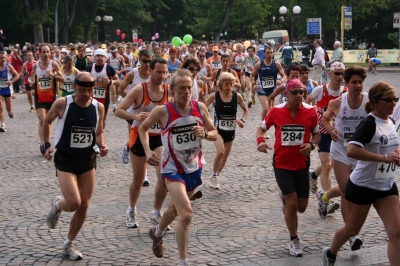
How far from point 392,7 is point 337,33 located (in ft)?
16.7

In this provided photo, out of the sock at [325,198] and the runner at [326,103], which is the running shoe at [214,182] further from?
the sock at [325,198]

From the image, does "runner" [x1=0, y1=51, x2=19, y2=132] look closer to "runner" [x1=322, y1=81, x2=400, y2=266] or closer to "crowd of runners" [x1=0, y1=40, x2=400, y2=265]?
"crowd of runners" [x1=0, y1=40, x2=400, y2=265]

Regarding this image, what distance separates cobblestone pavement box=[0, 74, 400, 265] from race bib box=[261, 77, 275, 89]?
3.86 metres

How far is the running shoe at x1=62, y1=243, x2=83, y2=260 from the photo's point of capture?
7.14 m

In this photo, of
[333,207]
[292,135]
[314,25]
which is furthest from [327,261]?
[314,25]

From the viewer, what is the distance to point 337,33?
201 feet

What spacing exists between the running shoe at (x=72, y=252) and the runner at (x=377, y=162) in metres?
2.62

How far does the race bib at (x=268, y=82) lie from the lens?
54.3ft

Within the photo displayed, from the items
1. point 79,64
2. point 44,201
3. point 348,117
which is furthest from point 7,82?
point 348,117

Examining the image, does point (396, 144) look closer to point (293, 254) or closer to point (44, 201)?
point (293, 254)

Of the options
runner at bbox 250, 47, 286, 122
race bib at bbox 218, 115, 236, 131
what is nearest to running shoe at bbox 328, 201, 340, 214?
race bib at bbox 218, 115, 236, 131

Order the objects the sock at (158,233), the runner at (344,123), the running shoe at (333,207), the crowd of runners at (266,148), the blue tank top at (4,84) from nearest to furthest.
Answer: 1. the crowd of runners at (266,148)
2. the sock at (158,233)
3. the runner at (344,123)
4. the running shoe at (333,207)
5. the blue tank top at (4,84)

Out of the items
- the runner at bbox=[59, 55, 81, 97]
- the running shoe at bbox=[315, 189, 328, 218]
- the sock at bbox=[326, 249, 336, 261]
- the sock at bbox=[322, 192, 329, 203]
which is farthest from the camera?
the runner at bbox=[59, 55, 81, 97]

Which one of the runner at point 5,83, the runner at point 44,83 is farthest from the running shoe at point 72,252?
the runner at point 5,83
